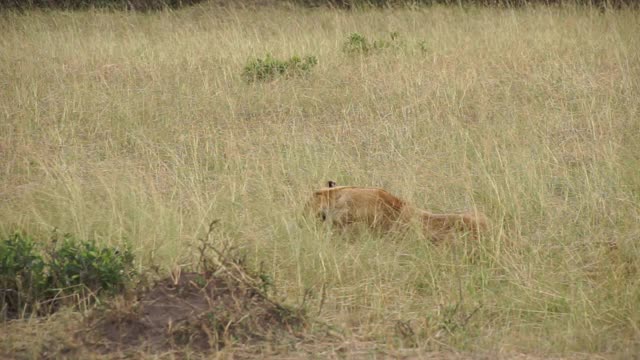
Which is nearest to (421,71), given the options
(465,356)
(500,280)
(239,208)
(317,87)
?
(317,87)

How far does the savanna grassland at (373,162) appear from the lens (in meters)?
3.47

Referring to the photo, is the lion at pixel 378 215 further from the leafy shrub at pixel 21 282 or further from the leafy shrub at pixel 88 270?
the leafy shrub at pixel 21 282

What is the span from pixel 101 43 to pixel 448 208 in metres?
6.01

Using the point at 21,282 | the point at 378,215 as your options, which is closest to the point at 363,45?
the point at 378,215

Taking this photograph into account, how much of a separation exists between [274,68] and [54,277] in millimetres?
4569

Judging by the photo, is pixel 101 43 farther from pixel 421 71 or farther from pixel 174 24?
pixel 421 71

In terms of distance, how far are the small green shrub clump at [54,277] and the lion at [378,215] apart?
1.13 meters

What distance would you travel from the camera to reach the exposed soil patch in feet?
9.99

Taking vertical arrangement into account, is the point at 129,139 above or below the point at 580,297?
above

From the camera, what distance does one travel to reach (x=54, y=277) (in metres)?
3.44

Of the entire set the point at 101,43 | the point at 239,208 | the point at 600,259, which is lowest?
the point at 600,259

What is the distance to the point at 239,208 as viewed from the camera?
179 inches

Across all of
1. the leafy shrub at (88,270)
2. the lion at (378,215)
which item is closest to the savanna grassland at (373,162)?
the lion at (378,215)

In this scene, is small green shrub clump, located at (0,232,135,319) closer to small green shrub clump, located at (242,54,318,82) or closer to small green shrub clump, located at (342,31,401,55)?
small green shrub clump, located at (242,54,318,82)
